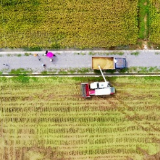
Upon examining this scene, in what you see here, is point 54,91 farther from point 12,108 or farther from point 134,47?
point 134,47

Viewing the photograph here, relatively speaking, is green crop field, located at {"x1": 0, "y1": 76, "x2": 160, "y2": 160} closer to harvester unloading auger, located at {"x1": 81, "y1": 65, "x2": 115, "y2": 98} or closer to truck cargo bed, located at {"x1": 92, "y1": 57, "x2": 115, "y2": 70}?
harvester unloading auger, located at {"x1": 81, "y1": 65, "x2": 115, "y2": 98}

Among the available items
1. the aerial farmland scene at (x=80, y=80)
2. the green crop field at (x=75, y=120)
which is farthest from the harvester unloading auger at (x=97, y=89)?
the green crop field at (x=75, y=120)

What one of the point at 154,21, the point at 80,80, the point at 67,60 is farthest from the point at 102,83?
the point at 154,21

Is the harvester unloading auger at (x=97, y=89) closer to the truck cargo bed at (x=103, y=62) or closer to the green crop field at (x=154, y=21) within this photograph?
the truck cargo bed at (x=103, y=62)

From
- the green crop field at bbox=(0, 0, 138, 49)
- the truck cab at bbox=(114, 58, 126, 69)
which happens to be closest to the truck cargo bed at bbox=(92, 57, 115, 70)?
the truck cab at bbox=(114, 58, 126, 69)

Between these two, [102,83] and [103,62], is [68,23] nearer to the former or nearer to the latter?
[103,62]

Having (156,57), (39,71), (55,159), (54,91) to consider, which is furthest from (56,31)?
(55,159)

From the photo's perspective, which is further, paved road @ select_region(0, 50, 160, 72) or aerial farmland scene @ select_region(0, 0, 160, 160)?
paved road @ select_region(0, 50, 160, 72)
